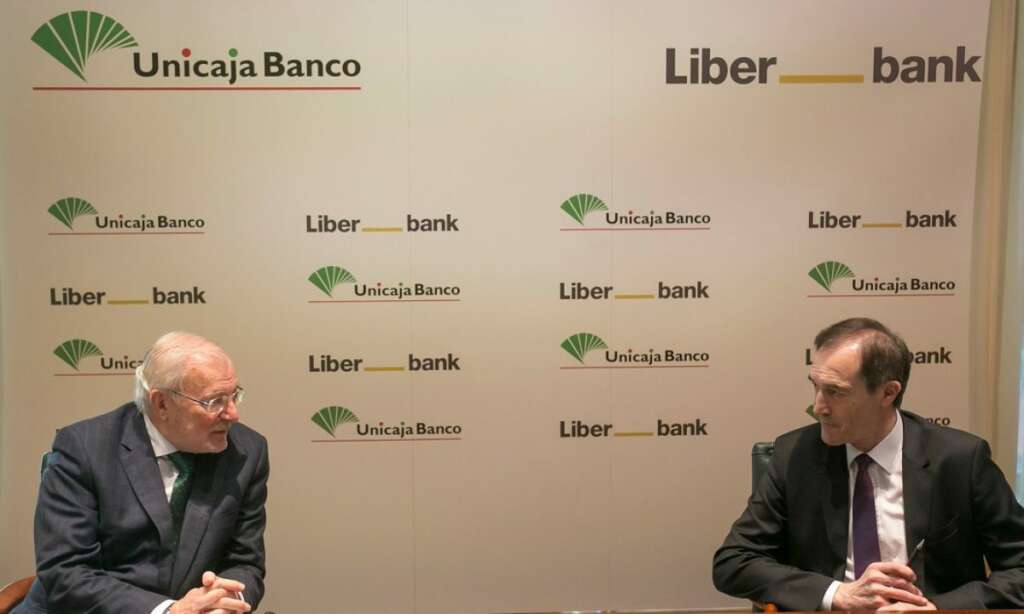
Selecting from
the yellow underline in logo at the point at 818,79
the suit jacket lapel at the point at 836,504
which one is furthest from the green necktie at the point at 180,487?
the yellow underline in logo at the point at 818,79

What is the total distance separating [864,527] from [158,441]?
2047 millimetres

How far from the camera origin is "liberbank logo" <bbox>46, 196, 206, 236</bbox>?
12.7 feet

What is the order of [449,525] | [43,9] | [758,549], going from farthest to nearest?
1. [449,525]
2. [43,9]
3. [758,549]

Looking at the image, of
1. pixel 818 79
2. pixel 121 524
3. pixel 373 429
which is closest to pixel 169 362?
pixel 121 524

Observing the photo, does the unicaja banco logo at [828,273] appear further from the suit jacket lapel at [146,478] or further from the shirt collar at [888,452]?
the suit jacket lapel at [146,478]

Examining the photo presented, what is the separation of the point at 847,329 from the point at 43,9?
3.53 meters

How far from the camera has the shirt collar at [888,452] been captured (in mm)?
2562

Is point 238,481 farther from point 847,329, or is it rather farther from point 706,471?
point 706,471

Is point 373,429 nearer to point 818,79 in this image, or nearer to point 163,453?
point 163,453

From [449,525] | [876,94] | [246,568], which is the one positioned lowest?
[449,525]

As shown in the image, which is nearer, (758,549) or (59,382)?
(758,549)

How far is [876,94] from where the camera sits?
13.0 feet

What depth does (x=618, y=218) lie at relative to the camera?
13.0 feet

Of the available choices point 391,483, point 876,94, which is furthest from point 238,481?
point 876,94
